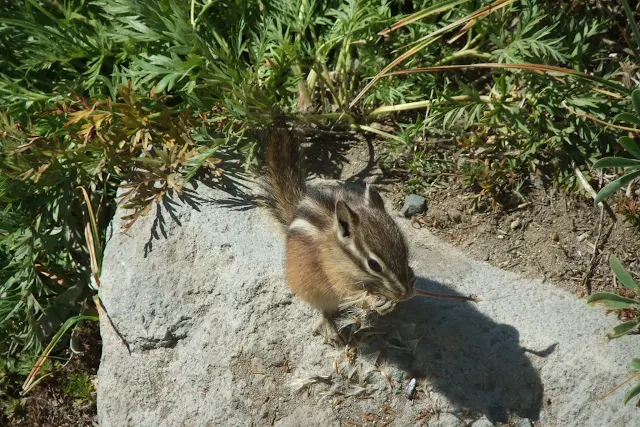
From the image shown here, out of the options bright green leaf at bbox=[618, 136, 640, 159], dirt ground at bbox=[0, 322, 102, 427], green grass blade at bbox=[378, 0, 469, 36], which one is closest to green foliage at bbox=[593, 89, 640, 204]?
bright green leaf at bbox=[618, 136, 640, 159]

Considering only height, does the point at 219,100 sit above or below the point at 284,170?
above

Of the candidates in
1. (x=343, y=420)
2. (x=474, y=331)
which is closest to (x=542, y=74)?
(x=474, y=331)

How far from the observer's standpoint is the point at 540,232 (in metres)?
4.65

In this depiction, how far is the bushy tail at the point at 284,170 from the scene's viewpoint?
4.48m

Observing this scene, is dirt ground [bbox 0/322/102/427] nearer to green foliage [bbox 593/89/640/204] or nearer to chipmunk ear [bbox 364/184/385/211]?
chipmunk ear [bbox 364/184/385/211]

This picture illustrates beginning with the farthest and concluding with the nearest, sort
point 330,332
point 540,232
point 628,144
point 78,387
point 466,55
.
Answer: point 78,387 < point 466,55 < point 540,232 < point 330,332 < point 628,144

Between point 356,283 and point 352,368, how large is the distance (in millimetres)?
599

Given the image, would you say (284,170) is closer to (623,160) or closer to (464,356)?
(464,356)

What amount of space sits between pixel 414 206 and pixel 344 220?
1.14m

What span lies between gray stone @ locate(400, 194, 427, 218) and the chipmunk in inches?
28.6

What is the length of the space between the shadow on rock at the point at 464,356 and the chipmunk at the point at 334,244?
318mm

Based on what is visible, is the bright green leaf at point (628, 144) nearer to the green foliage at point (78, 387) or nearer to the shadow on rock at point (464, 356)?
the shadow on rock at point (464, 356)

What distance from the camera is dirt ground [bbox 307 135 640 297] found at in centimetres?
446

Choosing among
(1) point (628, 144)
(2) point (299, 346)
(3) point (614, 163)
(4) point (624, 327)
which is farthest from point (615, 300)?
(2) point (299, 346)
